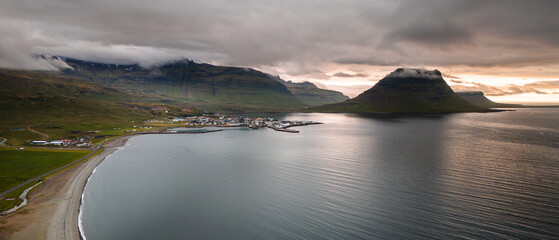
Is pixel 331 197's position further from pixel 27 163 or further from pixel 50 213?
pixel 27 163

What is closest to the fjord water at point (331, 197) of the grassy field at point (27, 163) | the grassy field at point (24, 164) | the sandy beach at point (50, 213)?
the sandy beach at point (50, 213)

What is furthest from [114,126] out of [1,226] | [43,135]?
[1,226]

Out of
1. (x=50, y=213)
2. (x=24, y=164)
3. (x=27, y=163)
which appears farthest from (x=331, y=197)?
(x=27, y=163)

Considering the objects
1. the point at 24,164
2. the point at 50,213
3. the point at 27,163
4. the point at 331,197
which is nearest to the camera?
the point at 50,213

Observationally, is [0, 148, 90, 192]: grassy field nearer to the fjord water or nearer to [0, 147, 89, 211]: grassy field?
[0, 147, 89, 211]: grassy field

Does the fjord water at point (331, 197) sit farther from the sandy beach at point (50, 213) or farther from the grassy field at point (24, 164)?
the grassy field at point (24, 164)
